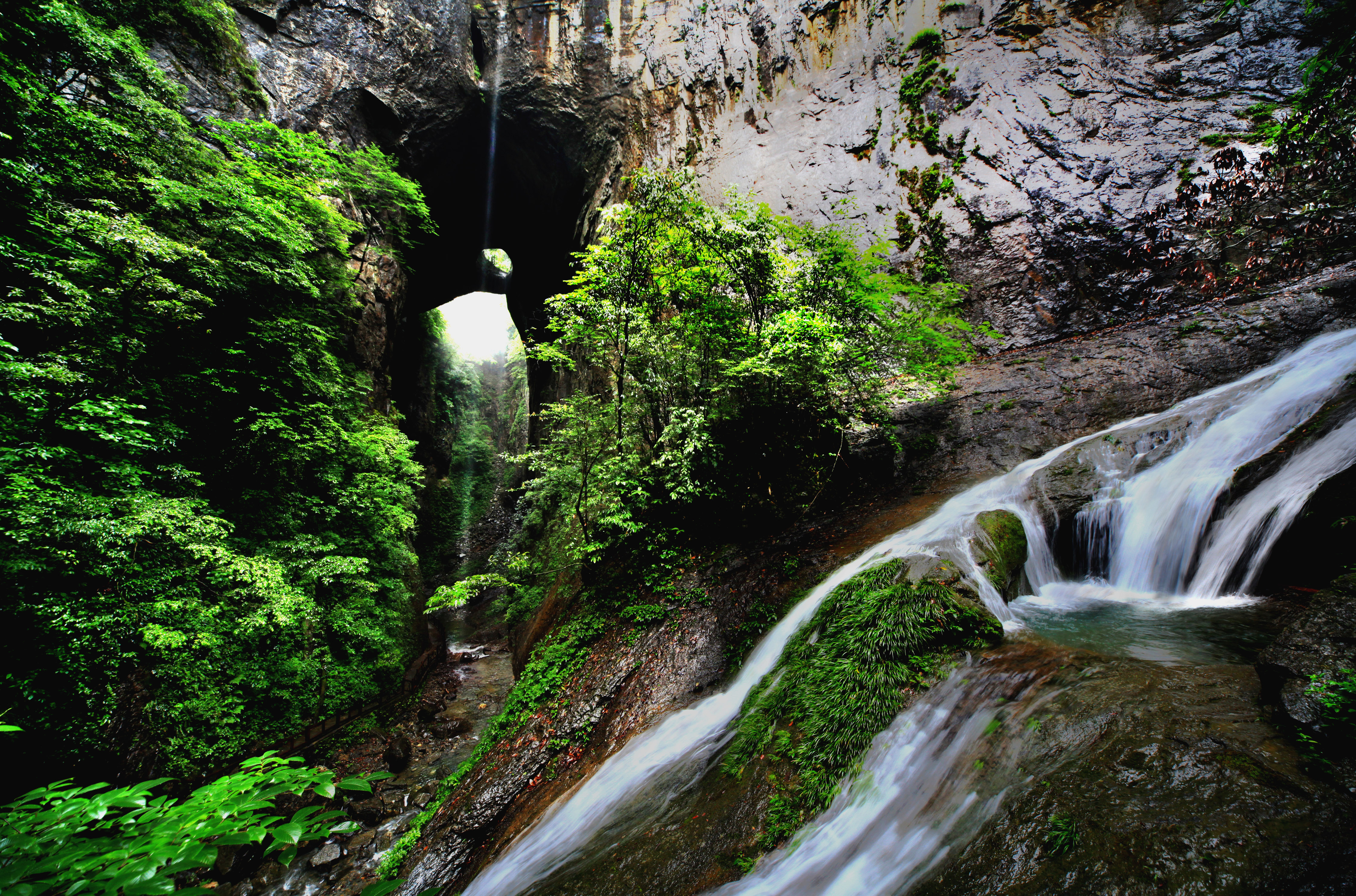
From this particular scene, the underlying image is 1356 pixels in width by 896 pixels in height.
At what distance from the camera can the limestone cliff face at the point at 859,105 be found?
10.1 m

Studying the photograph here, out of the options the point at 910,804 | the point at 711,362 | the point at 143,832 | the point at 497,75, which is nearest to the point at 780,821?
the point at 910,804

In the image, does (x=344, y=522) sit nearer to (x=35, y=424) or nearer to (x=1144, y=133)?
(x=35, y=424)

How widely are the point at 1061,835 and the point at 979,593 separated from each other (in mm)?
2455

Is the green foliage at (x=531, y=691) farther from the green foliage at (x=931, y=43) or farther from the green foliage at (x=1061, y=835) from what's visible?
the green foliage at (x=931, y=43)

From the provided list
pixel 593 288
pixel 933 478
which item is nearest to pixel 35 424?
pixel 593 288

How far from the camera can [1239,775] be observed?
7.31ft

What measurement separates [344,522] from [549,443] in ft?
14.4

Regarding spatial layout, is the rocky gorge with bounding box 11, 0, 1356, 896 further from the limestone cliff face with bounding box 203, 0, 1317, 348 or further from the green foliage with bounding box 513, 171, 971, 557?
the green foliage with bounding box 513, 171, 971, 557

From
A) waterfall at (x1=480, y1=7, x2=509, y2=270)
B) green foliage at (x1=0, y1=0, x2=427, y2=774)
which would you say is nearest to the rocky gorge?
waterfall at (x1=480, y1=7, x2=509, y2=270)

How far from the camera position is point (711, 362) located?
276 inches

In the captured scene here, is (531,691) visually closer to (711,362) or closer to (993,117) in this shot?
(711,362)

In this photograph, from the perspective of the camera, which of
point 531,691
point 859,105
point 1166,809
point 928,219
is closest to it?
point 1166,809

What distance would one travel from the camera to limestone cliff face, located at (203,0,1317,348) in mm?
10070

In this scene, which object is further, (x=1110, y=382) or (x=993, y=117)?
(x=993, y=117)
